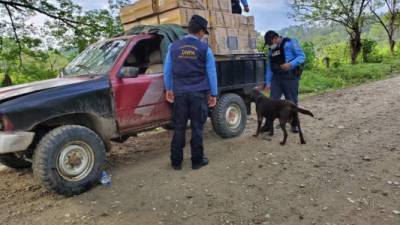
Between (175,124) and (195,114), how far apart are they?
0.95 ft

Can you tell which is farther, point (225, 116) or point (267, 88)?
point (267, 88)

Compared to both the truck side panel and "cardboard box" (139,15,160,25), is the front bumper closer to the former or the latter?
the truck side panel

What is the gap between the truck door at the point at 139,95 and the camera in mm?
4949

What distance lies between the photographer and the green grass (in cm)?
1397

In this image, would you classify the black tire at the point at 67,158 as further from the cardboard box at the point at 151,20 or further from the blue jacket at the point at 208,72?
the cardboard box at the point at 151,20

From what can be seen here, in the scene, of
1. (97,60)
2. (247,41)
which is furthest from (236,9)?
(97,60)

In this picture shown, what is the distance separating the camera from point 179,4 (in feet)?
19.8

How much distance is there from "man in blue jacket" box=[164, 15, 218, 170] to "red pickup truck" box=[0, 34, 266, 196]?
51cm

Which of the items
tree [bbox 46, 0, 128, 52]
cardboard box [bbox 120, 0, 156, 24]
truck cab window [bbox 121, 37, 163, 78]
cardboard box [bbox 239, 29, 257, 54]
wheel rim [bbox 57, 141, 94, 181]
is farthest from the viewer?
tree [bbox 46, 0, 128, 52]

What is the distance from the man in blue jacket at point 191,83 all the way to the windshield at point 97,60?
31.4 inches

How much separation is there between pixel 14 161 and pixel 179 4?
3285mm

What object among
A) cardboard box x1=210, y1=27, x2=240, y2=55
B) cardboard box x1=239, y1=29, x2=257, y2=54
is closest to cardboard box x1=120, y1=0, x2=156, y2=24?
cardboard box x1=210, y1=27, x2=240, y2=55

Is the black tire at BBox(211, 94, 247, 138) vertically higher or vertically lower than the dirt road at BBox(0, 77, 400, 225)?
higher

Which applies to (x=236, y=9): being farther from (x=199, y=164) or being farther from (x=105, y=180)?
(x=105, y=180)
